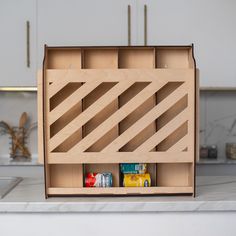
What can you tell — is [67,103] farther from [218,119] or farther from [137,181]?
[218,119]

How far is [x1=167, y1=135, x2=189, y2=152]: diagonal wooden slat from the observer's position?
1.01 metres

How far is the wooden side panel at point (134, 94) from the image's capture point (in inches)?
42.1

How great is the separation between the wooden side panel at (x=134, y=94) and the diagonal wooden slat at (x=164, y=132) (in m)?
0.05

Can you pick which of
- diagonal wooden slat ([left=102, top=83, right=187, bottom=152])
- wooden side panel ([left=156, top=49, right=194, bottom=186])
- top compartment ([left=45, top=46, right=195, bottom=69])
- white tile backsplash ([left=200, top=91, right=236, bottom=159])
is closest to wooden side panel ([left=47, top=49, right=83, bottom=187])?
top compartment ([left=45, top=46, right=195, bottom=69])

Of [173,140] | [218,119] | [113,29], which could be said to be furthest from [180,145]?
[218,119]

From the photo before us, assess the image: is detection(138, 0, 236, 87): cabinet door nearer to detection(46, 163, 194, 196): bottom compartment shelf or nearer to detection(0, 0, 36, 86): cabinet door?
detection(0, 0, 36, 86): cabinet door

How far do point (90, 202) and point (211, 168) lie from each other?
1.38 m

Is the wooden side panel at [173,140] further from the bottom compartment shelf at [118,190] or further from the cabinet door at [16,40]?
the cabinet door at [16,40]

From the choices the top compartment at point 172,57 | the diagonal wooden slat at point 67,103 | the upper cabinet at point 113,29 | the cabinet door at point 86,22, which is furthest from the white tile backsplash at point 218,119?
the diagonal wooden slat at point 67,103

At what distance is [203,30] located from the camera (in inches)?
77.7

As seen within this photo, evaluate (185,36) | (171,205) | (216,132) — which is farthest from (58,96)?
(216,132)

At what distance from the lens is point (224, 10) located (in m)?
1.97

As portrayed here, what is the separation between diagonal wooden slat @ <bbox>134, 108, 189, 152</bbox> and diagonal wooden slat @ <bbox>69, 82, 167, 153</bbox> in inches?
4.4

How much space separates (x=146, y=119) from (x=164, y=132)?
7 cm
